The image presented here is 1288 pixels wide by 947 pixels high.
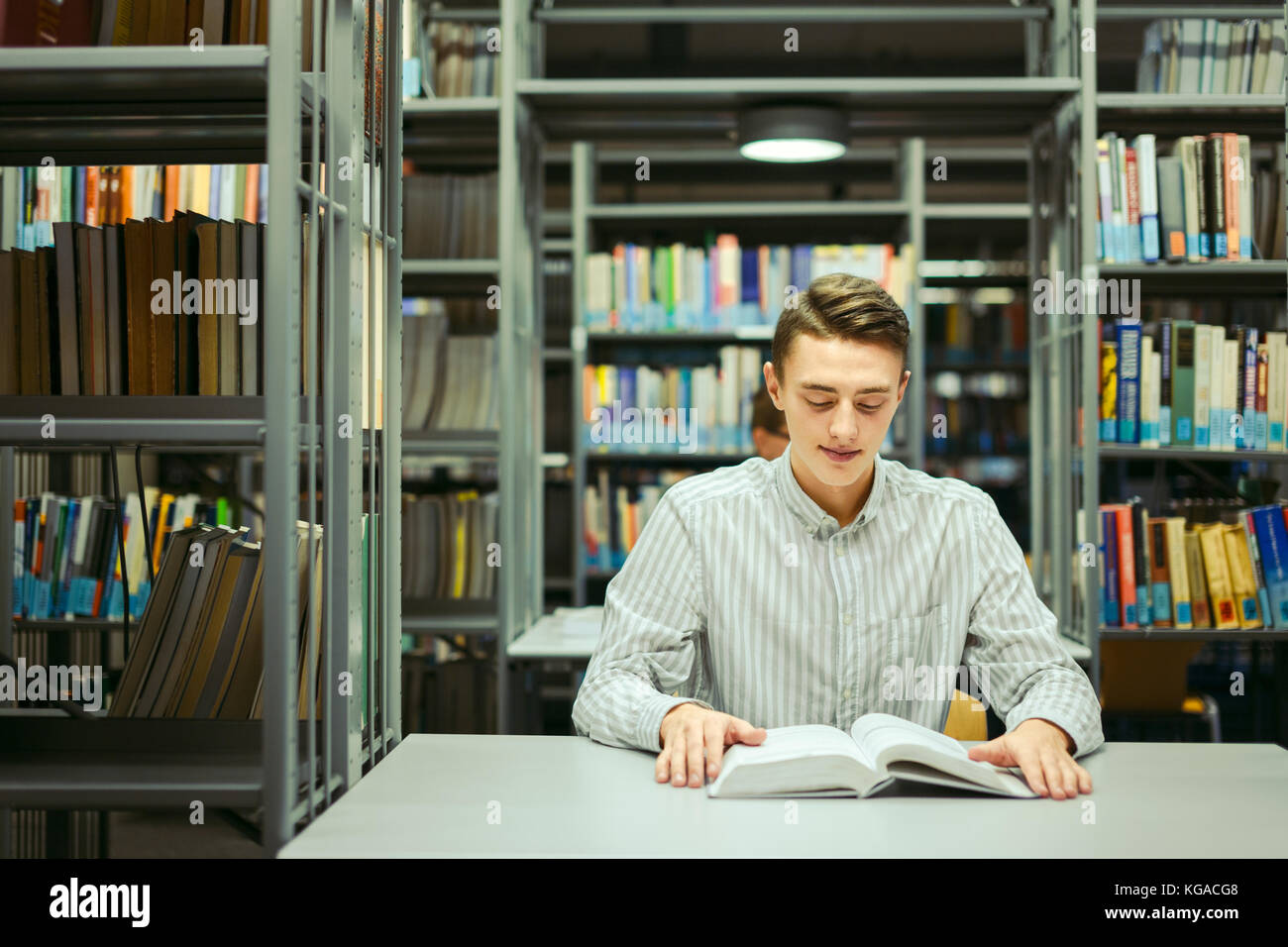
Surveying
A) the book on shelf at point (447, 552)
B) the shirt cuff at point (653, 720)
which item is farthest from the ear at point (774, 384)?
the book on shelf at point (447, 552)

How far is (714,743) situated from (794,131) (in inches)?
75.1

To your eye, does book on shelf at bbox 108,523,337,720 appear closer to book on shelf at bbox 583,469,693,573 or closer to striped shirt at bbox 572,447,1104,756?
striped shirt at bbox 572,447,1104,756

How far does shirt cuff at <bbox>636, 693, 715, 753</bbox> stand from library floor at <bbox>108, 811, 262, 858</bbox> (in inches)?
80.3

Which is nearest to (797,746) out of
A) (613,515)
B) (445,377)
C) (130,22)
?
(130,22)

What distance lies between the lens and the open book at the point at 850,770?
47.6 inches

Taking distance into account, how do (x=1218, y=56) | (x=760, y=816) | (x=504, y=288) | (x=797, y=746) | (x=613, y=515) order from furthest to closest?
(x=613, y=515) < (x=1218, y=56) < (x=504, y=288) < (x=797, y=746) < (x=760, y=816)

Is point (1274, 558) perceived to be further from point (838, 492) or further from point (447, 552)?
point (447, 552)

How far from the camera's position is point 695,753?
4.29ft

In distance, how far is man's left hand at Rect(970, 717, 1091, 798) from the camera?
1.26 m

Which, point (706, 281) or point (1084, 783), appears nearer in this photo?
point (1084, 783)

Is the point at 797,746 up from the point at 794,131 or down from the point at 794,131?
down

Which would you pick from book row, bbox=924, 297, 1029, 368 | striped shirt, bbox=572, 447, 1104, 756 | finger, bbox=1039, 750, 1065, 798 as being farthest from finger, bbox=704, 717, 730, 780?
book row, bbox=924, 297, 1029, 368

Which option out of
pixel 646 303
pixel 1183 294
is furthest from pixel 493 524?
pixel 1183 294
